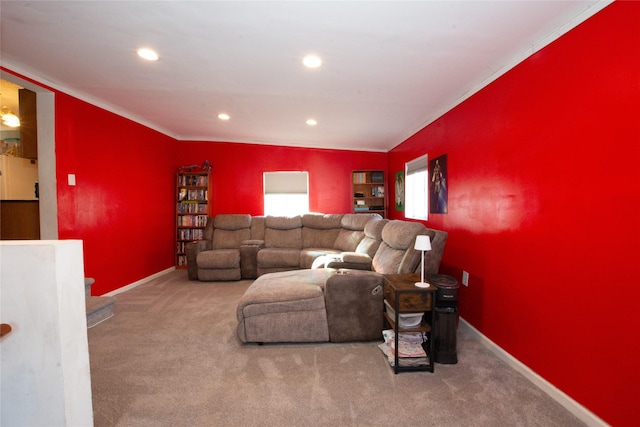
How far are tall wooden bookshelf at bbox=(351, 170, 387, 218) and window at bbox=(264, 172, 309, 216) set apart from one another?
997 mm

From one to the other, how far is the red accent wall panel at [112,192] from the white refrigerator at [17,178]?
472 mm

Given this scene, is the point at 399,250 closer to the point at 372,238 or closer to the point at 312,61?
the point at 372,238

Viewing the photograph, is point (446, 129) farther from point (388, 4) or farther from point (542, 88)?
point (388, 4)

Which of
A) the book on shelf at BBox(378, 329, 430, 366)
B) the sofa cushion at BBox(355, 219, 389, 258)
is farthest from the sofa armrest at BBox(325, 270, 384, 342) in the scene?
the sofa cushion at BBox(355, 219, 389, 258)

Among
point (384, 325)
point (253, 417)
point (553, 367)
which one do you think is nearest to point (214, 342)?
point (253, 417)

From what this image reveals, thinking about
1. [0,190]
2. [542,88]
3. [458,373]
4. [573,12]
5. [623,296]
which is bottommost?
[458,373]

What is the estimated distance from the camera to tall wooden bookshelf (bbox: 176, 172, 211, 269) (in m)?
5.16

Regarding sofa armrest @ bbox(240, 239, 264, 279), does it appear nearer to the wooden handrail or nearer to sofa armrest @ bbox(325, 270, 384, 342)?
sofa armrest @ bbox(325, 270, 384, 342)

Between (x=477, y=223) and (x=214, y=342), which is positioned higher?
(x=477, y=223)

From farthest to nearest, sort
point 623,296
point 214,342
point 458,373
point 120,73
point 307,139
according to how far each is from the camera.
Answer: point 307,139 → point 120,73 → point 214,342 → point 458,373 → point 623,296

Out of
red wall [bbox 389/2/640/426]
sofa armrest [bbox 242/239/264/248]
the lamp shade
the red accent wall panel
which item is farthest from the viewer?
sofa armrest [bbox 242/239/264/248]

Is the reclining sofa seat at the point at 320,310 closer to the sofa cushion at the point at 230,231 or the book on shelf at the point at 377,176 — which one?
the sofa cushion at the point at 230,231

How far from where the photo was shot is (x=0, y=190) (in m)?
3.13

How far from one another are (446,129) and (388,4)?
1.92 m
